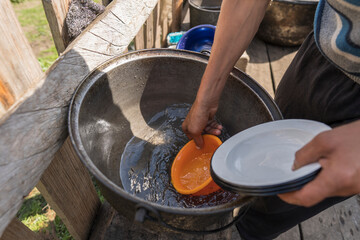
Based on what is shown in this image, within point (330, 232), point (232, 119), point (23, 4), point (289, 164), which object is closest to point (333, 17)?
point (289, 164)

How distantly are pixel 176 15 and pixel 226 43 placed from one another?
231cm

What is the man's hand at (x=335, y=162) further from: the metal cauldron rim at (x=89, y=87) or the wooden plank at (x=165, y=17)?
the wooden plank at (x=165, y=17)

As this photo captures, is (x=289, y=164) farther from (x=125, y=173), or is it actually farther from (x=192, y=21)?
(x=192, y=21)

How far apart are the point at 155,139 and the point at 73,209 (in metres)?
0.63

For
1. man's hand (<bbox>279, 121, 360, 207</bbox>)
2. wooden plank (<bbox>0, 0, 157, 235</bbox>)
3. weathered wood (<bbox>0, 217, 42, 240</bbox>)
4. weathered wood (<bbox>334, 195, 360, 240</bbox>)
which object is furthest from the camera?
weathered wood (<bbox>334, 195, 360, 240</bbox>)

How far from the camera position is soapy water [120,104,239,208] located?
135 cm

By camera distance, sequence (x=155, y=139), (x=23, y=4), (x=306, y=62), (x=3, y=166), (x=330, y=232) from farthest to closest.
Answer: (x=23, y=4), (x=330, y=232), (x=155, y=139), (x=306, y=62), (x=3, y=166)

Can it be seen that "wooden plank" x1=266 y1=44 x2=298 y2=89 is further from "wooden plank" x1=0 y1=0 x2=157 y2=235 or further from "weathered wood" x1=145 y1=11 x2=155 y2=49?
"wooden plank" x1=0 y1=0 x2=157 y2=235

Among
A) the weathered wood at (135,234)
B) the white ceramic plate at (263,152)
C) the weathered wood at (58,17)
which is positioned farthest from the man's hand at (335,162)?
the weathered wood at (58,17)

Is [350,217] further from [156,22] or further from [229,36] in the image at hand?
[156,22]

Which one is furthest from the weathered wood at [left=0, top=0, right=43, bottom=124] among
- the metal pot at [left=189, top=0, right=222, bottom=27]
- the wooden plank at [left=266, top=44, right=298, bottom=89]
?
the wooden plank at [left=266, top=44, right=298, bottom=89]

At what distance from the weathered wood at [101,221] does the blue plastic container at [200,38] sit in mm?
1697

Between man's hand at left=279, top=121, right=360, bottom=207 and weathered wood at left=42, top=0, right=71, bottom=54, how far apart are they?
4.08 feet

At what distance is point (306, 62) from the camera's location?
1271 mm
